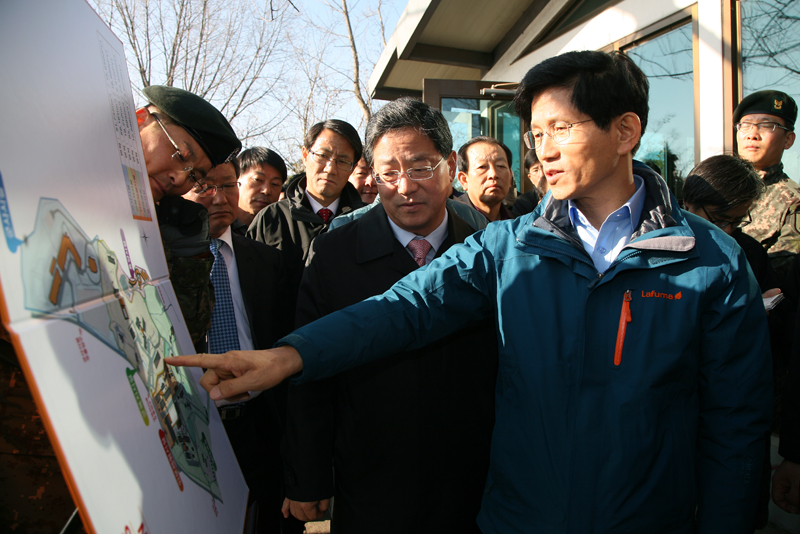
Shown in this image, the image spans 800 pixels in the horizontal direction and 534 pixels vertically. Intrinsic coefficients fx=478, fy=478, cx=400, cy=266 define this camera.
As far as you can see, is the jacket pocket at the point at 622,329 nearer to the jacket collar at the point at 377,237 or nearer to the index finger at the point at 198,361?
the jacket collar at the point at 377,237

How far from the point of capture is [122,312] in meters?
0.92

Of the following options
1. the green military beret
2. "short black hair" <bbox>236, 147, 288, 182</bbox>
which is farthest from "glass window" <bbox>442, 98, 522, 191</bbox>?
the green military beret

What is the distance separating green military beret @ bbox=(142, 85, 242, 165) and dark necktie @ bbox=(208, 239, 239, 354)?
61cm

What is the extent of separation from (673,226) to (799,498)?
1105 millimetres

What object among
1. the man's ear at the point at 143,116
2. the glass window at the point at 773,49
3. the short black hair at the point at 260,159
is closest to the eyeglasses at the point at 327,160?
the short black hair at the point at 260,159

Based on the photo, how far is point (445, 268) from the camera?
154 cm

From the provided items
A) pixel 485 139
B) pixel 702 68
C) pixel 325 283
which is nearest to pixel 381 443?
pixel 325 283

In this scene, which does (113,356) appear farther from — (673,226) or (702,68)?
(702,68)

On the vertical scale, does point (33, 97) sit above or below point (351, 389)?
above

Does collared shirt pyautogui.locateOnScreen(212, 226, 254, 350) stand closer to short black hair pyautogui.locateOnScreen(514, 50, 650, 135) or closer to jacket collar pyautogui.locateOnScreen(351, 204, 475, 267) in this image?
jacket collar pyautogui.locateOnScreen(351, 204, 475, 267)

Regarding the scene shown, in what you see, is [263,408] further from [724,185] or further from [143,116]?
[724,185]

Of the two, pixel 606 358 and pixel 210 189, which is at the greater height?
pixel 210 189

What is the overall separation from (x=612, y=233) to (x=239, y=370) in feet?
3.89

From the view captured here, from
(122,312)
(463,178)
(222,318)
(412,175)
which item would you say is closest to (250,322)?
(222,318)
